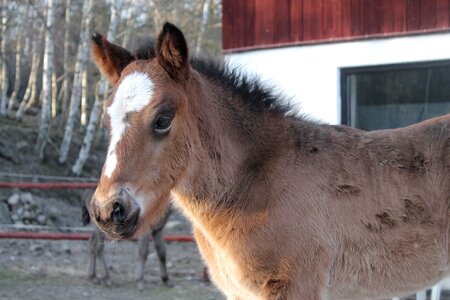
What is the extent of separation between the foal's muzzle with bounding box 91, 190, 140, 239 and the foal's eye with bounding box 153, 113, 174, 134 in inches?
16.1

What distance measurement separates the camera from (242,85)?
4457mm

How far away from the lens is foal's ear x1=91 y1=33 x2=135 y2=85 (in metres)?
4.18

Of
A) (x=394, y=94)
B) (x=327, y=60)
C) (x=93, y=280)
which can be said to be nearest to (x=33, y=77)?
(x=93, y=280)

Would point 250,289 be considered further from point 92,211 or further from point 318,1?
point 318,1

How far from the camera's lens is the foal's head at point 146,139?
3518 mm

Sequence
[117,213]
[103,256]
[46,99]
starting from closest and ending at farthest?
[117,213]
[103,256]
[46,99]

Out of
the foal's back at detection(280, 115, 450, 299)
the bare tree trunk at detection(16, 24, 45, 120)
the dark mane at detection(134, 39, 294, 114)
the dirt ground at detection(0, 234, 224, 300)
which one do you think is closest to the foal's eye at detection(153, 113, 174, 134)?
the dark mane at detection(134, 39, 294, 114)

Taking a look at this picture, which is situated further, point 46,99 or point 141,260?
point 46,99

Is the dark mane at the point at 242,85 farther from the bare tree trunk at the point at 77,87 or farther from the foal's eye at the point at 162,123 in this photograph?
the bare tree trunk at the point at 77,87

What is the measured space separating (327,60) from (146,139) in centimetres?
544

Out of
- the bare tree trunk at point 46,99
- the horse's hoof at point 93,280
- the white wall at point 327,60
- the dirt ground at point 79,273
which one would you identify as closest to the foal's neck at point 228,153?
the white wall at point 327,60

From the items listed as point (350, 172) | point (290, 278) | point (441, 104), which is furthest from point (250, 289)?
point (441, 104)

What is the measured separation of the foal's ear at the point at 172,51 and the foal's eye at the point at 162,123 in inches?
11.3

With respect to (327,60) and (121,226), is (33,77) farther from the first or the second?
(121,226)
